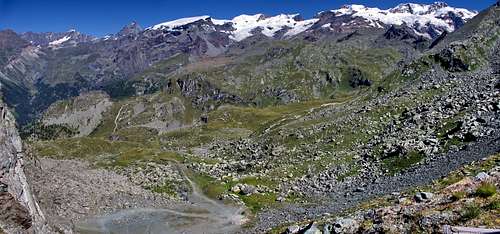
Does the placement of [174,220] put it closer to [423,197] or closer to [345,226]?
[345,226]

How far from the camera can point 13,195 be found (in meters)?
49.7

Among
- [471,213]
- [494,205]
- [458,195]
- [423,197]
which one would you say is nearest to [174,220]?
[423,197]

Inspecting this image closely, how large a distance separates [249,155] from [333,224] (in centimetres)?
10671

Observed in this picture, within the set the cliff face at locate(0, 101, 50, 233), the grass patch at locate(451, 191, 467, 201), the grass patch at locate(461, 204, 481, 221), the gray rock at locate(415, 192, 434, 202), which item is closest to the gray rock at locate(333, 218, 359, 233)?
the gray rock at locate(415, 192, 434, 202)

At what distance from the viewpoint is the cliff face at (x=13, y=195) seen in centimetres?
4844

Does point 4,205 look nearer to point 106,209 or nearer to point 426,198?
point 426,198

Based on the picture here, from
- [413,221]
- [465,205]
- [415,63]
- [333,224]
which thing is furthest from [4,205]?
[415,63]

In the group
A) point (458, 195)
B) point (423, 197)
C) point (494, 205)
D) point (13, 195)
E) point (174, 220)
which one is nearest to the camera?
point (494, 205)

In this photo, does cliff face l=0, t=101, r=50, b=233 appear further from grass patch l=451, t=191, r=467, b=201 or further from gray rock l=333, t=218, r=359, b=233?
grass patch l=451, t=191, r=467, b=201

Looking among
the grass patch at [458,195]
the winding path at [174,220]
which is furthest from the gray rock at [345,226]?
the winding path at [174,220]

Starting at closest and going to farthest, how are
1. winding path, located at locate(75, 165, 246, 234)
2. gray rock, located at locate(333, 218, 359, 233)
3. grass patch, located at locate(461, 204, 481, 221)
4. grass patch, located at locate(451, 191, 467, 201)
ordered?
grass patch, located at locate(461, 204, 481, 221) < grass patch, located at locate(451, 191, 467, 201) < gray rock, located at locate(333, 218, 359, 233) < winding path, located at locate(75, 165, 246, 234)

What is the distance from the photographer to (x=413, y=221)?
32625mm

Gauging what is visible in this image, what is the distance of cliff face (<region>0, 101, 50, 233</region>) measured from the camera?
48.4 meters

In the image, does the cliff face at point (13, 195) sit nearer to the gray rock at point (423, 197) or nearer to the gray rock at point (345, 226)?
the gray rock at point (345, 226)
